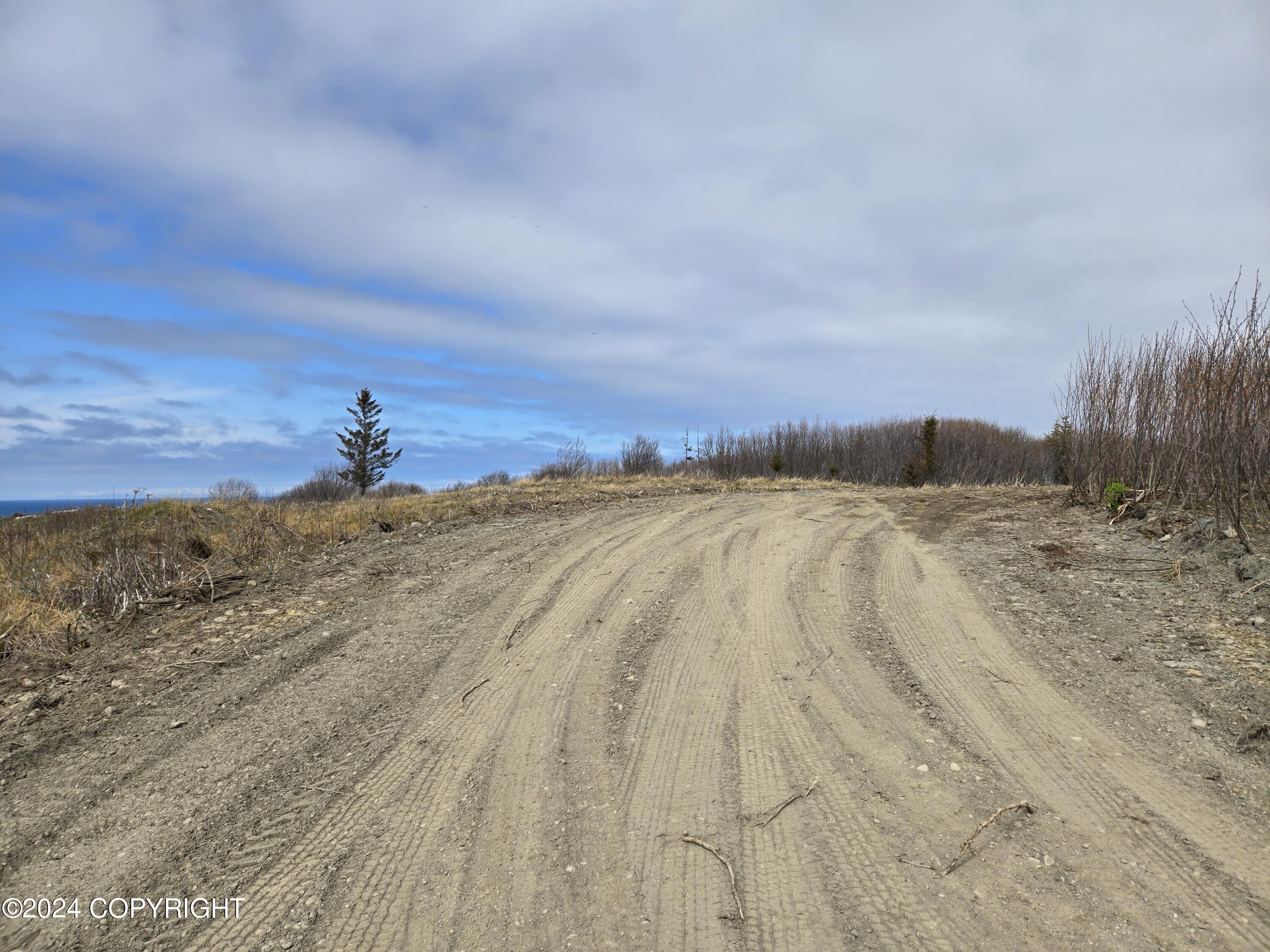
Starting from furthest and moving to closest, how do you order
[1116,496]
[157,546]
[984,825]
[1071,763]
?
[1116,496]
[157,546]
[1071,763]
[984,825]

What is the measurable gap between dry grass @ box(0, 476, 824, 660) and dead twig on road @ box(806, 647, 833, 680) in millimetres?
6050

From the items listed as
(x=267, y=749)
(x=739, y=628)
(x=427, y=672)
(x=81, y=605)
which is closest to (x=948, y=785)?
(x=739, y=628)

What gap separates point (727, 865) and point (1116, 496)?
9639 millimetres

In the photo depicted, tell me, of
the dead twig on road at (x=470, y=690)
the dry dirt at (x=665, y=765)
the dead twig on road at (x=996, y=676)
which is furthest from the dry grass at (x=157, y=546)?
the dead twig on road at (x=996, y=676)

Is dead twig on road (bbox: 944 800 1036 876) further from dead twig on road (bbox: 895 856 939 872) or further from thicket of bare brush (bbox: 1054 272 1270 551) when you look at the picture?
thicket of bare brush (bbox: 1054 272 1270 551)

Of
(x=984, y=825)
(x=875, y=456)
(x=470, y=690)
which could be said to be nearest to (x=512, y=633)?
(x=470, y=690)

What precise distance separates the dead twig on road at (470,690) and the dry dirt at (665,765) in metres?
0.02

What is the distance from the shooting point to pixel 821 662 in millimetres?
5227

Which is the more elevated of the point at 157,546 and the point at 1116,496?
the point at 1116,496

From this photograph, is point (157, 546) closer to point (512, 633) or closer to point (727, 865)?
point (512, 633)

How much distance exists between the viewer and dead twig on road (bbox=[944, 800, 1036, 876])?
304cm

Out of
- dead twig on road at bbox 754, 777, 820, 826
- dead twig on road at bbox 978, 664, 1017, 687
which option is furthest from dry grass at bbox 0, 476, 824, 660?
dead twig on road at bbox 978, 664, 1017, 687

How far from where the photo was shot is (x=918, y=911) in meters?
2.80

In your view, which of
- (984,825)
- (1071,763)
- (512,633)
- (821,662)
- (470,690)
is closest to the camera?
(984,825)
